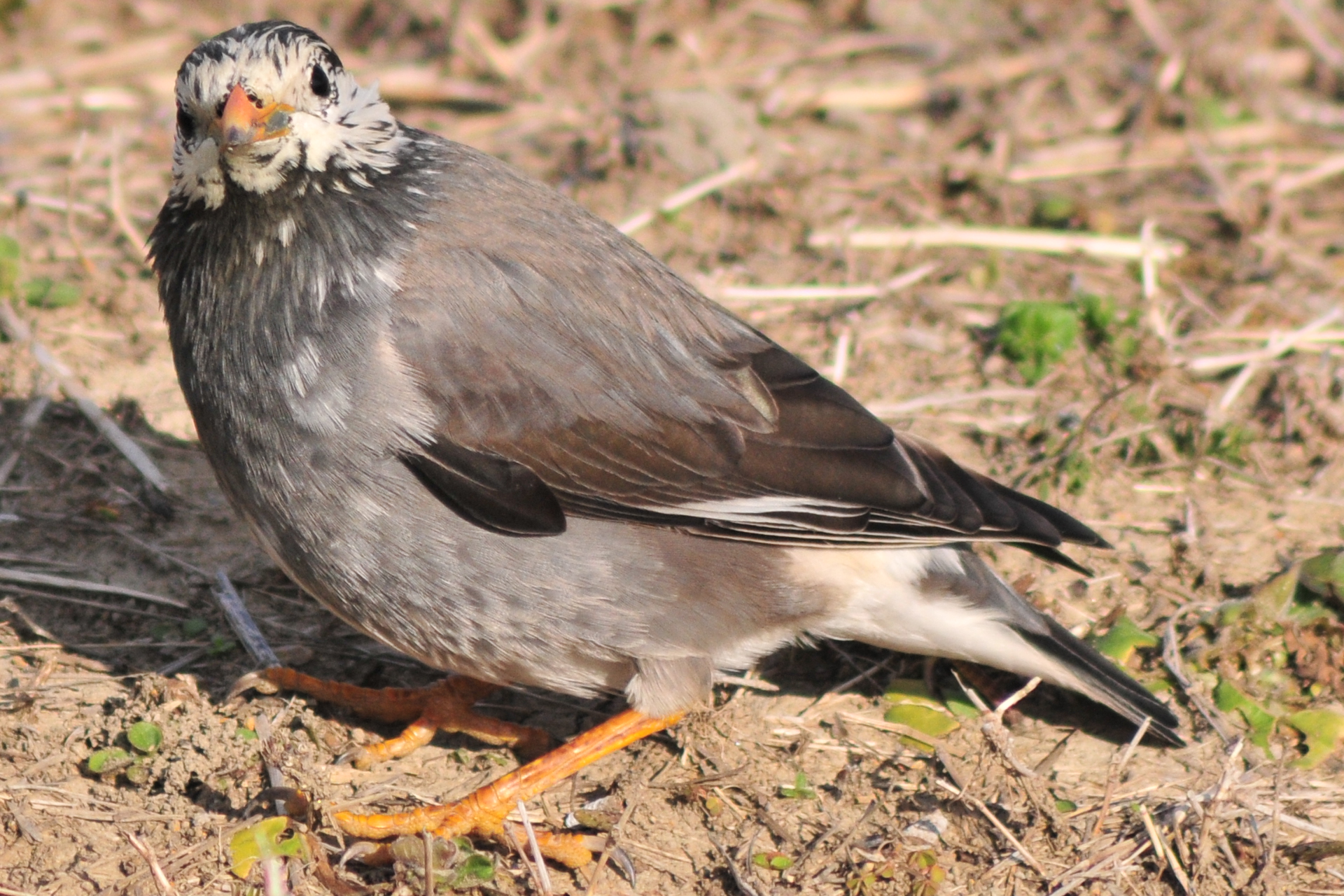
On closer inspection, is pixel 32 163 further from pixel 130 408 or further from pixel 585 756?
pixel 585 756

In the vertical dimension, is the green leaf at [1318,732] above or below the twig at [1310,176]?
below

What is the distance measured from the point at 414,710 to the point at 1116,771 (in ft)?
8.35

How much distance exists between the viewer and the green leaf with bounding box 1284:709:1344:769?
5.02m

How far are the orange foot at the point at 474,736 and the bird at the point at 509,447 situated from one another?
0.01m

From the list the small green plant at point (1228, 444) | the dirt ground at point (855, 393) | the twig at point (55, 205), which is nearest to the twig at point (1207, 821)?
the dirt ground at point (855, 393)

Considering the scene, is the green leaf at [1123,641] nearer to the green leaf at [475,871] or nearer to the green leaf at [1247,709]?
the green leaf at [1247,709]

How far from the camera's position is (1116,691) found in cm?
501

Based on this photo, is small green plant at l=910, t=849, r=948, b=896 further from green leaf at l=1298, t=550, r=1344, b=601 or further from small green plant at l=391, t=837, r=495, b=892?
green leaf at l=1298, t=550, r=1344, b=601

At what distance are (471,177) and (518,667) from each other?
1731mm

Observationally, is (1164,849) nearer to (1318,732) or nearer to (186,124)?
(1318,732)

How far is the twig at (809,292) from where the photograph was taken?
734cm

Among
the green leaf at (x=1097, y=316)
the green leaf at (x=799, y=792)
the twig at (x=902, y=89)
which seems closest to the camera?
the green leaf at (x=799, y=792)

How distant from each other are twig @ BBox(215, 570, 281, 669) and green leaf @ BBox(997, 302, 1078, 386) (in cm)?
382

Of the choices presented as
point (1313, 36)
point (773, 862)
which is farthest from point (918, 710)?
point (1313, 36)
